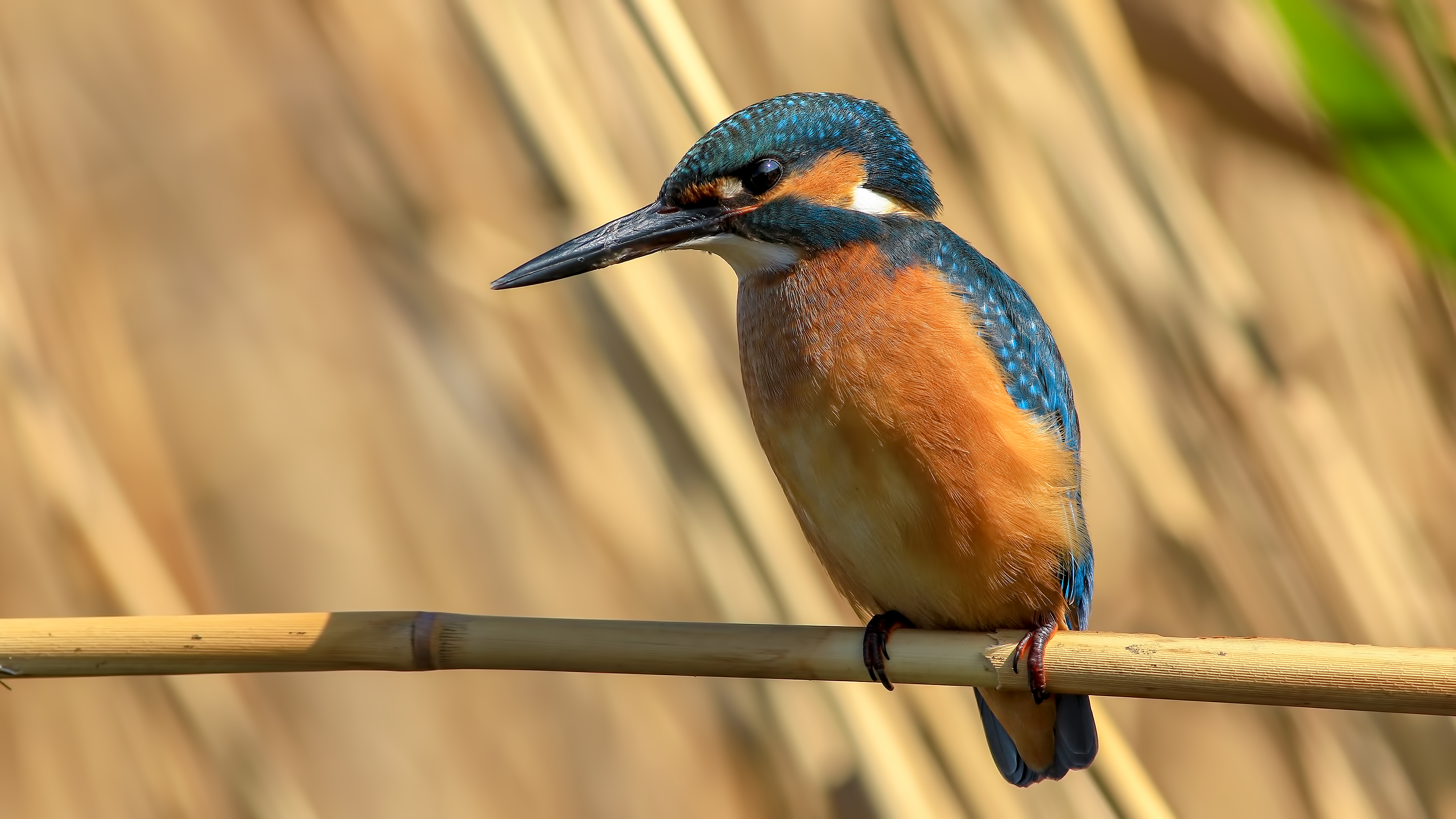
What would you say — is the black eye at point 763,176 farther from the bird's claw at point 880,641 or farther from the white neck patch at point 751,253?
the bird's claw at point 880,641

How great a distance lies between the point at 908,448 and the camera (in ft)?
5.76

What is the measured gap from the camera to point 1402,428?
261cm

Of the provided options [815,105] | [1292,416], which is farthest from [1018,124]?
[1292,416]

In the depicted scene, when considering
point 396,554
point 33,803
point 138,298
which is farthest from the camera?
point 138,298

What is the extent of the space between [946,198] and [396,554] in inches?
58.9

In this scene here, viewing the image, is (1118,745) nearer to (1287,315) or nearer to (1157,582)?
(1157,582)

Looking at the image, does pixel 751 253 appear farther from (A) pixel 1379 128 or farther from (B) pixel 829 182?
(A) pixel 1379 128

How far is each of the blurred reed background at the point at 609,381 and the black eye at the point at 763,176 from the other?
11 cm

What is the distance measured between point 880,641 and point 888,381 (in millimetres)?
359

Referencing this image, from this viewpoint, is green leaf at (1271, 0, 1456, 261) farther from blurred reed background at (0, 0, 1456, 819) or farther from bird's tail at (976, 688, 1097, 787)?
bird's tail at (976, 688, 1097, 787)

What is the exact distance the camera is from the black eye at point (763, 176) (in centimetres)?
187

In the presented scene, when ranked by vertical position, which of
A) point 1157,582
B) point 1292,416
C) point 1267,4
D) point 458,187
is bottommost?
point 1157,582

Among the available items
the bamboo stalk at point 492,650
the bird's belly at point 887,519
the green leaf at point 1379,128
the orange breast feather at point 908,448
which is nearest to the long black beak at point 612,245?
the orange breast feather at point 908,448

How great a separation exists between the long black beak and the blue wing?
0.35 metres
